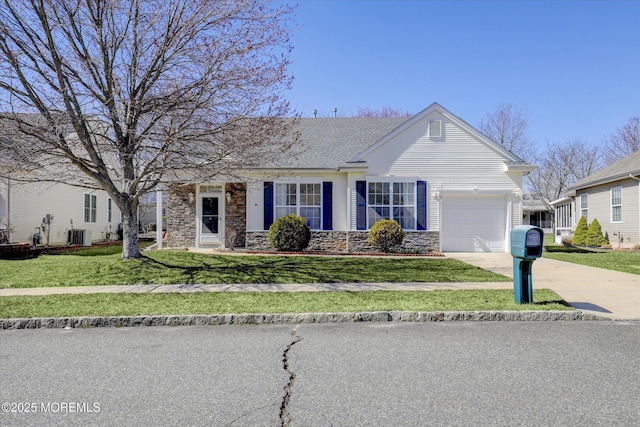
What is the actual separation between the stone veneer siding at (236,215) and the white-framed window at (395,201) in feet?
17.0

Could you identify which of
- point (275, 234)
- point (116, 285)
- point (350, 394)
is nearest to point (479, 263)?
A: point (275, 234)

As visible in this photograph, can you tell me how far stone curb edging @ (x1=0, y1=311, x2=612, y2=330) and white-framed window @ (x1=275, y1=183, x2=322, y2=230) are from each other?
1112 centimetres

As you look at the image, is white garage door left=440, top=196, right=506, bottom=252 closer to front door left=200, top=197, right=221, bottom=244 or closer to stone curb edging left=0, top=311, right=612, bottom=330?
front door left=200, top=197, right=221, bottom=244

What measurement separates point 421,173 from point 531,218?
120 ft

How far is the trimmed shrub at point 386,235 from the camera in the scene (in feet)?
55.8

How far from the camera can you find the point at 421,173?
18.0 m

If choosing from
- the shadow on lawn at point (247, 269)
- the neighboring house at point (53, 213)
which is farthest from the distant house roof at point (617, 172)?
the neighboring house at point (53, 213)

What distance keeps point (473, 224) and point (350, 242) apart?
16.4 feet

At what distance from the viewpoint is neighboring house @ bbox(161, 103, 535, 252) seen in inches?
703

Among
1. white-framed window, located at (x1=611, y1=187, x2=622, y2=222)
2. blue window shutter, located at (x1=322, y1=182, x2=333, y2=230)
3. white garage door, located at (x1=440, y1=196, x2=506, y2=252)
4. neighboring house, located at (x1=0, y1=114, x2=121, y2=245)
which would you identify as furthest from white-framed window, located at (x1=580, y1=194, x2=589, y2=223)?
neighboring house, located at (x1=0, y1=114, x2=121, y2=245)

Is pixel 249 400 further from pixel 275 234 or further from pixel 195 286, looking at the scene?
pixel 275 234

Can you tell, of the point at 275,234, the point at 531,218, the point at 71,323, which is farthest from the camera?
the point at 531,218

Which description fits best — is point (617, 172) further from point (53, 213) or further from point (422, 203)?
point (53, 213)

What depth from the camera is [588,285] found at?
32.4ft
